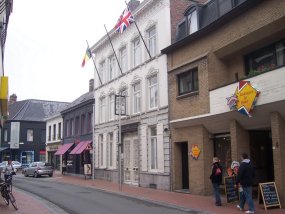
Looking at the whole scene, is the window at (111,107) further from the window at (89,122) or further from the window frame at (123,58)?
the window at (89,122)

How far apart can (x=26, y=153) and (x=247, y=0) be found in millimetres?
50553

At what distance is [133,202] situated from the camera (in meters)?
16.5

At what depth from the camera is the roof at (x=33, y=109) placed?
60.6 meters

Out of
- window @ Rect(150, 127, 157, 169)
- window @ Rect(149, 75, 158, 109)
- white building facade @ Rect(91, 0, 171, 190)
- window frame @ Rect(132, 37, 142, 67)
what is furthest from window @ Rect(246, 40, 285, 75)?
→ window frame @ Rect(132, 37, 142, 67)

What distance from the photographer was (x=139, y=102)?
25484 millimetres

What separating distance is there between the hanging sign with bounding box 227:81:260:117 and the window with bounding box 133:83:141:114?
10.2m

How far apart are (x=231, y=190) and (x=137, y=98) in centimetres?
1192

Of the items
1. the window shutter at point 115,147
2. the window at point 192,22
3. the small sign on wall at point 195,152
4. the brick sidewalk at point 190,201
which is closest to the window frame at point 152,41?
the window at point 192,22

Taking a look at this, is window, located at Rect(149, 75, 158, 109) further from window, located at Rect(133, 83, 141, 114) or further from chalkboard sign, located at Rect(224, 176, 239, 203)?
chalkboard sign, located at Rect(224, 176, 239, 203)

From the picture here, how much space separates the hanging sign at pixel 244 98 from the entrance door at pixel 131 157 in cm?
1061

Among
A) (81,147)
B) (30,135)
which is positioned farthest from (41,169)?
(30,135)

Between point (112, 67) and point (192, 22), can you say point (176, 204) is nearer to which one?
point (192, 22)

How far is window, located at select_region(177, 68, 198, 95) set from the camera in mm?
19594

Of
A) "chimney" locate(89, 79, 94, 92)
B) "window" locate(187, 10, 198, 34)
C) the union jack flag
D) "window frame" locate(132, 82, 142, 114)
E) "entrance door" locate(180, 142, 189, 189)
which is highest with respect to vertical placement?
the union jack flag
